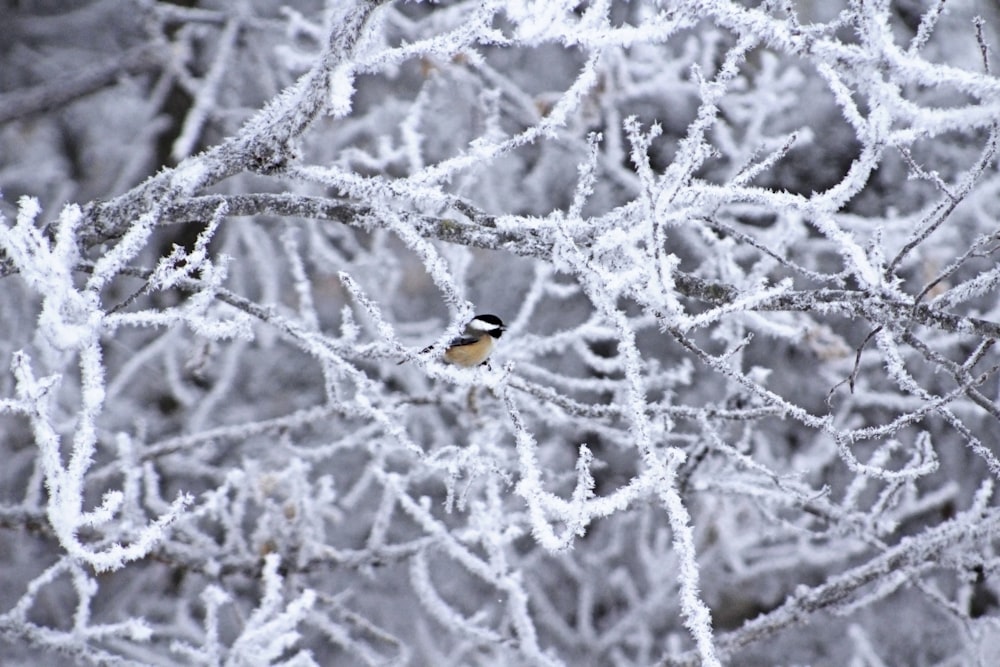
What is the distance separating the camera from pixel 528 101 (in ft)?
16.4

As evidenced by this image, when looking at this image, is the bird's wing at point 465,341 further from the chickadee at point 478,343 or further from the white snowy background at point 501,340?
the white snowy background at point 501,340

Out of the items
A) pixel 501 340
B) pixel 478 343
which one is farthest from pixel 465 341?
pixel 501 340

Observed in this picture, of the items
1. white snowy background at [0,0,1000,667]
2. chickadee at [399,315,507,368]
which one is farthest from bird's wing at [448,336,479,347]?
white snowy background at [0,0,1000,667]

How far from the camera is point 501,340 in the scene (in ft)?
12.4

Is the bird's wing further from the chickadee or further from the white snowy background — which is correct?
the white snowy background

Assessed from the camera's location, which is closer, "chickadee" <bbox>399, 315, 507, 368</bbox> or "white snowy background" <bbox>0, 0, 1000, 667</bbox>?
"white snowy background" <bbox>0, 0, 1000, 667</bbox>

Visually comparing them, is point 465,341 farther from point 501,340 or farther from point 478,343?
point 501,340

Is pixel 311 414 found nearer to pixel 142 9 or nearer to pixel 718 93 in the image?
pixel 718 93

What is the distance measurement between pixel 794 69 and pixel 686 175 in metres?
3.86

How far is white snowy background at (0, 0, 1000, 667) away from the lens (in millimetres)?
1775

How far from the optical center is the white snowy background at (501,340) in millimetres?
1775

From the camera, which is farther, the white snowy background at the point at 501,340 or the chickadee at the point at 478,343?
the chickadee at the point at 478,343

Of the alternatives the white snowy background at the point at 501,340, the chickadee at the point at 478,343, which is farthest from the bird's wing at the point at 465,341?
the white snowy background at the point at 501,340

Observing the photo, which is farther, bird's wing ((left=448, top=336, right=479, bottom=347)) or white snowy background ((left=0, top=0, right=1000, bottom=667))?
bird's wing ((left=448, top=336, right=479, bottom=347))
